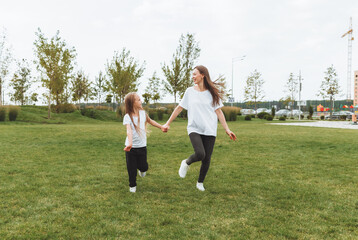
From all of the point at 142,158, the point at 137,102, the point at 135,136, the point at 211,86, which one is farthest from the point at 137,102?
the point at 211,86

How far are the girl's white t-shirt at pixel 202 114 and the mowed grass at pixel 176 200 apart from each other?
104cm

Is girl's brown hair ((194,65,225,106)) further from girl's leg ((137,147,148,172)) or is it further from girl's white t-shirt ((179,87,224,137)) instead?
girl's leg ((137,147,148,172))

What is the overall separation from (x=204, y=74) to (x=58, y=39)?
95.3ft

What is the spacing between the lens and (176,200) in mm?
4191

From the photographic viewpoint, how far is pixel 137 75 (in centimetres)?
A: 3809

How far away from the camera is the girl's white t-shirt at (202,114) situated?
172 inches

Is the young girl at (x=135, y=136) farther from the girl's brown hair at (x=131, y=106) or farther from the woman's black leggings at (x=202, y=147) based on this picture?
the woman's black leggings at (x=202, y=147)

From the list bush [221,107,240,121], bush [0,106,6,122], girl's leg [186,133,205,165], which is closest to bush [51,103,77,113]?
bush [0,106,6,122]

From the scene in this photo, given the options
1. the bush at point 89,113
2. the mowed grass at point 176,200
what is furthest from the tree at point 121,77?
the mowed grass at point 176,200

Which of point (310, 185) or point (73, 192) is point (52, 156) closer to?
point (73, 192)

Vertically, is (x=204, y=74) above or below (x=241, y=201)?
above

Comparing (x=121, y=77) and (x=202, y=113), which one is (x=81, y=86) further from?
(x=202, y=113)

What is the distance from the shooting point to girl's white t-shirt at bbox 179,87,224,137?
437cm

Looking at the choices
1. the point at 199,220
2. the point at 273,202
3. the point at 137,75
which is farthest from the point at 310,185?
the point at 137,75
